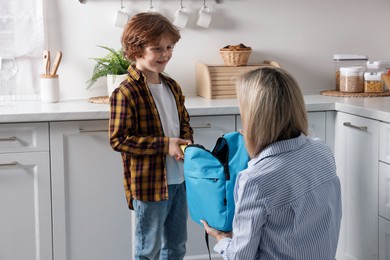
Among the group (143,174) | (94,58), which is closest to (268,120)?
(143,174)

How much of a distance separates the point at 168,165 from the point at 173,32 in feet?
1.47

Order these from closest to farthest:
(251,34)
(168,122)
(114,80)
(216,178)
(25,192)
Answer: (216,178), (168,122), (25,192), (114,80), (251,34)

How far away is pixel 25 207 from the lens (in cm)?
272

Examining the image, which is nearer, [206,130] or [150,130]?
[150,130]

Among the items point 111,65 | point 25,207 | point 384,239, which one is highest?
point 111,65

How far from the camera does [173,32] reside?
223 centimetres

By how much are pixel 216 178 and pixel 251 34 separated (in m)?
1.79

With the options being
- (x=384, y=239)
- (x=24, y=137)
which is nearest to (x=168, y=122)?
(x=24, y=137)

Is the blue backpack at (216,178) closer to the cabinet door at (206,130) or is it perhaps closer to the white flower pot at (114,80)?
the cabinet door at (206,130)

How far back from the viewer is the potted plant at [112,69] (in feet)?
9.70

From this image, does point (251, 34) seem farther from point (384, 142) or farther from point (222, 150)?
point (222, 150)

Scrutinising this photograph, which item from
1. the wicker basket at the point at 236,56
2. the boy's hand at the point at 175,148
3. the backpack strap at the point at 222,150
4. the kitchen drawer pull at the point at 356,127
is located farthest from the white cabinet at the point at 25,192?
the kitchen drawer pull at the point at 356,127

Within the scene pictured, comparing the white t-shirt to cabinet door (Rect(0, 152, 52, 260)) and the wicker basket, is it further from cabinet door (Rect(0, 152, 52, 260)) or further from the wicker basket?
the wicker basket

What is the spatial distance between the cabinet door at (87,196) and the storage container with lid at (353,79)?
3.98 ft
